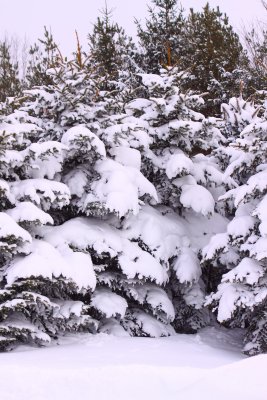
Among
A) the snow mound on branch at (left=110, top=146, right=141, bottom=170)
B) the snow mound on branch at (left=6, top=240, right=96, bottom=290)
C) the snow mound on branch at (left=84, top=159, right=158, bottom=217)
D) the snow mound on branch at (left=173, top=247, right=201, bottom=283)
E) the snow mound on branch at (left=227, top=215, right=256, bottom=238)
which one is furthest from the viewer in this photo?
the snow mound on branch at (left=110, top=146, right=141, bottom=170)

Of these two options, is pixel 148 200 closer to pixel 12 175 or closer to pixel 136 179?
pixel 136 179

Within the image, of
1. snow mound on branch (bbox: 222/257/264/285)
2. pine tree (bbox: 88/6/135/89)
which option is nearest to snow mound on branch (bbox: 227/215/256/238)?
snow mound on branch (bbox: 222/257/264/285)

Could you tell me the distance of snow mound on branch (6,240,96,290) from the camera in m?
5.67

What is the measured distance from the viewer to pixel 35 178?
7.05 meters

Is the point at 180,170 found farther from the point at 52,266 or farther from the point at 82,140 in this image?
the point at 52,266

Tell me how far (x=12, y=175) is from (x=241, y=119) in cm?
440

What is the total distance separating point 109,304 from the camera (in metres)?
6.66

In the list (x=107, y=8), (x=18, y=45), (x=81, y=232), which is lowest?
(x=81, y=232)

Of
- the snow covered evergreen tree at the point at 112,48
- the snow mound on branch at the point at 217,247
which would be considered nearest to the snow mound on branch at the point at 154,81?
the snow mound on branch at the point at 217,247

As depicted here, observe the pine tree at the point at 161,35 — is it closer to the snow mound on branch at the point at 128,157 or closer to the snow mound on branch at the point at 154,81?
the snow mound on branch at the point at 154,81

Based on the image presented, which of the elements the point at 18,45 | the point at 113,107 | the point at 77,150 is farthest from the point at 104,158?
the point at 18,45

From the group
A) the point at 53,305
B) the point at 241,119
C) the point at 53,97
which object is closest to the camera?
the point at 53,305

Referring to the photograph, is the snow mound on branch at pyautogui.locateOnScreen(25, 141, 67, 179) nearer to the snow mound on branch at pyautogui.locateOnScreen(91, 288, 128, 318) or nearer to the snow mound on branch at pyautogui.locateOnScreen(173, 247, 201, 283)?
the snow mound on branch at pyautogui.locateOnScreen(91, 288, 128, 318)

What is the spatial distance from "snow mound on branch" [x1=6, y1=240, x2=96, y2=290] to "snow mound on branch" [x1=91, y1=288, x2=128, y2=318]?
0.54m
